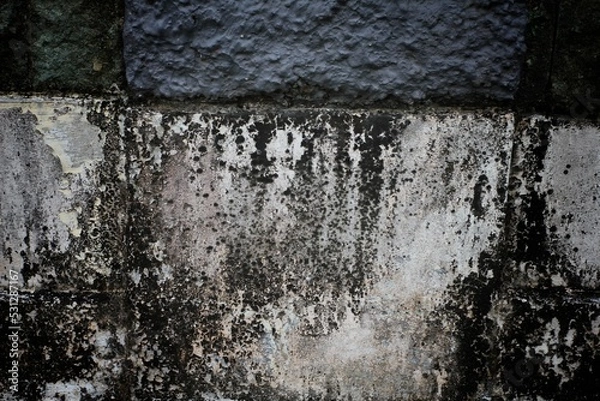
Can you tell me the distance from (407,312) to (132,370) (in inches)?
25.7

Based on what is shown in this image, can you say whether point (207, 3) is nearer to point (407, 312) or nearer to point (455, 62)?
point (455, 62)

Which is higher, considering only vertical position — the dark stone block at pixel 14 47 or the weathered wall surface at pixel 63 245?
the dark stone block at pixel 14 47

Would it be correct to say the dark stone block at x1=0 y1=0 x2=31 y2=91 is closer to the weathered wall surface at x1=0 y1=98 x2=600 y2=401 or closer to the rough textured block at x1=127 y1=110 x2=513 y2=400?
the weathered wall surface at x1=0 y1=98 x2=600 y2=401

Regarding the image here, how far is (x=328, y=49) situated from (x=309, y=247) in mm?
425

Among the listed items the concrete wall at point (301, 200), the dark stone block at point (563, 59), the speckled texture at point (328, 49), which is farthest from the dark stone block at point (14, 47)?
the dark stone block at point (563, 59)

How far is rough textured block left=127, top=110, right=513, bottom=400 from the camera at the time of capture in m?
0.90

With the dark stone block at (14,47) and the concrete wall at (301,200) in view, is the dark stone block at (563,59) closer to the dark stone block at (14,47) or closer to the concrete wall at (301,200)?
the concrete wall at (301,200)

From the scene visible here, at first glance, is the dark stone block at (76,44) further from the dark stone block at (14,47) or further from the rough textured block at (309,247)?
the rough textured block at (309,247)

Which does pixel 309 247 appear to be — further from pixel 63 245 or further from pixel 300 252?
pixel 63 245

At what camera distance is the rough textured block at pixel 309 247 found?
903 millimetres

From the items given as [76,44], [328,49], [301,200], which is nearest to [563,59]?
[328,49]

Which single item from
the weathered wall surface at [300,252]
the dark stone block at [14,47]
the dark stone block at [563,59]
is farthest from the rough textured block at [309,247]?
the dark stone block at [14,47]

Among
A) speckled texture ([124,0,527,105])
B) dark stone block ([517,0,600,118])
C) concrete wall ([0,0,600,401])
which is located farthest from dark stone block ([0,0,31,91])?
dark stone block ([517,0,600,118])

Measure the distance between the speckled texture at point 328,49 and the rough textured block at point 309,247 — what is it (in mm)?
62
